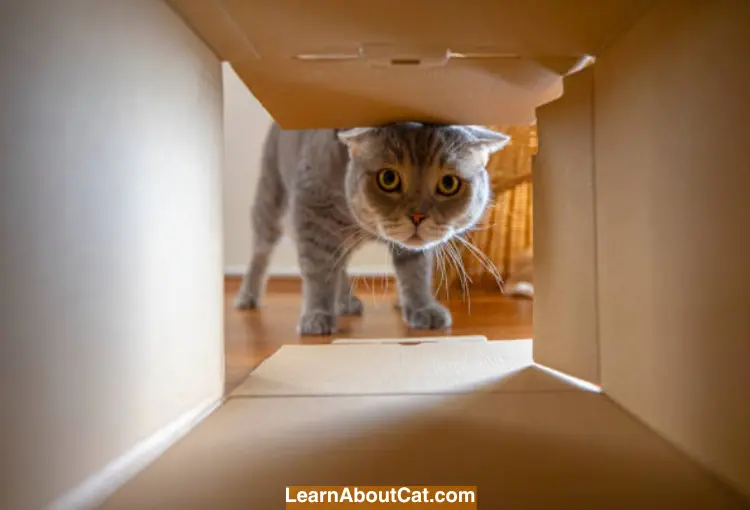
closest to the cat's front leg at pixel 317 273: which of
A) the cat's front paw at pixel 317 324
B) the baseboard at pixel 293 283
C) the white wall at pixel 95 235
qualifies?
the cat's front paw at pixel 317 324

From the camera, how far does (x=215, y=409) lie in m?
0.67

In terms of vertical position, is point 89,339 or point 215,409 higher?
point 89,339

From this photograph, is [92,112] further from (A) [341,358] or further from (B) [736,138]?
(A) [341,358]

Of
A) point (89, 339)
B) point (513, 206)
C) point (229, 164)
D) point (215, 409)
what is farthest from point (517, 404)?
point (229, 164)

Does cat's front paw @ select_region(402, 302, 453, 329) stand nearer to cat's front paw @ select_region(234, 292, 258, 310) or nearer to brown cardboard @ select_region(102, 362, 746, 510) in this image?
cat's front paw @ select_region(234, 292, 258, 310)

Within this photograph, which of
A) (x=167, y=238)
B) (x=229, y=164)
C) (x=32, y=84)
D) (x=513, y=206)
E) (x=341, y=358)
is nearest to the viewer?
(x=32, y=84)

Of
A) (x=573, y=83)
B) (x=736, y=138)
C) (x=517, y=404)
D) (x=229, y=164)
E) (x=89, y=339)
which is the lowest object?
(x=517, y=404)

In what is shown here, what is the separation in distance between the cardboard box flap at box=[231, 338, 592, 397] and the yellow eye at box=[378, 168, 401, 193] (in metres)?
0.36

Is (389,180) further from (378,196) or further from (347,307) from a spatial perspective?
(347,307)

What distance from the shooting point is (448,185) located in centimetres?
127

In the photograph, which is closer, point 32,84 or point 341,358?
point 32,84

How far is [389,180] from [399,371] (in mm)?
534

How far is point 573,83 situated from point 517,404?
1.42 ft

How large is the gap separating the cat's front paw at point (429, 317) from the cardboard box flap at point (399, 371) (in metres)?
0.45
